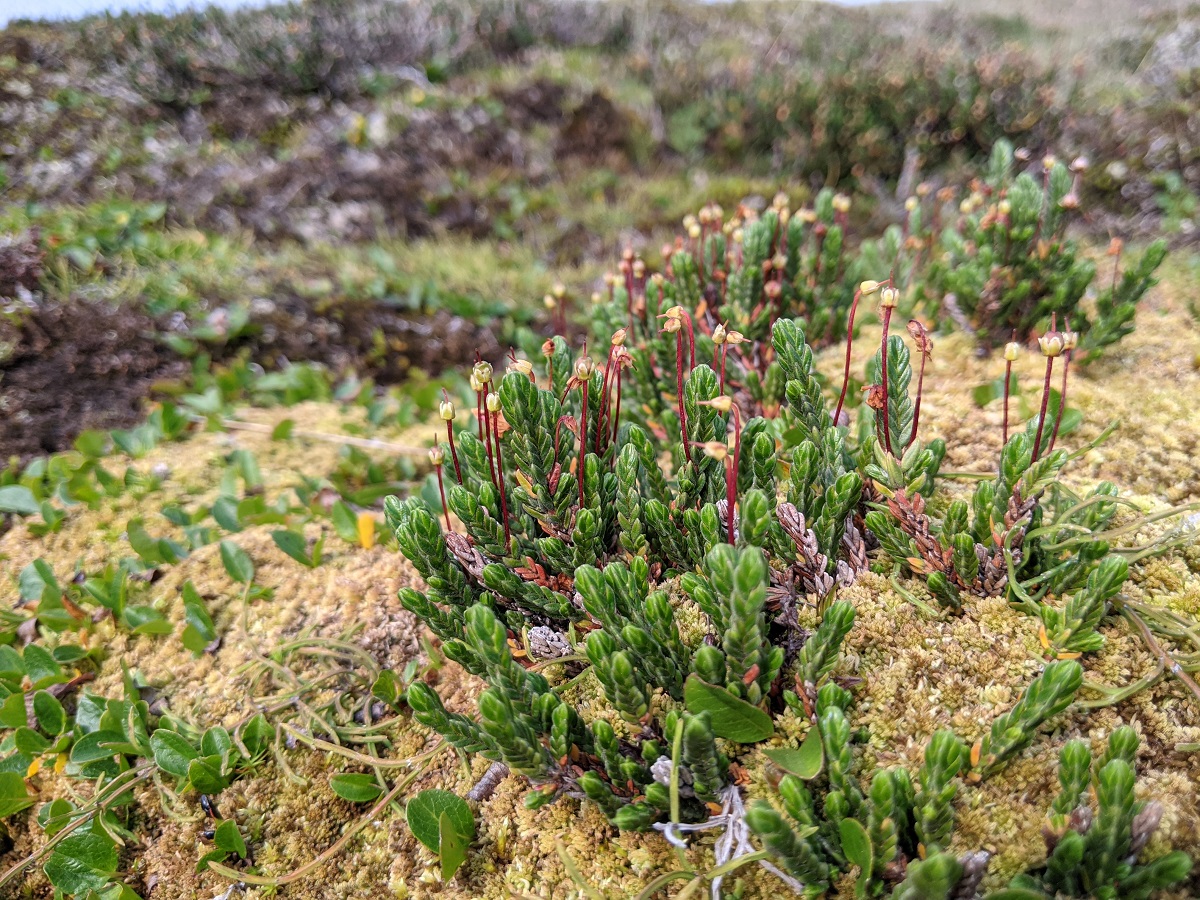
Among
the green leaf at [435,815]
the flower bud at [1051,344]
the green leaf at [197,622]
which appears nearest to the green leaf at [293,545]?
the green leaf at [197,622]

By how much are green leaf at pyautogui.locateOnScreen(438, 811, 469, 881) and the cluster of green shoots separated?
0.18 m

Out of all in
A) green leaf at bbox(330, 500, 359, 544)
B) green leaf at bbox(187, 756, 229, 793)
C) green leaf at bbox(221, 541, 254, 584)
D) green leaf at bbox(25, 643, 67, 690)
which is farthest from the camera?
green leaf at bbox(330, 500, 359, 544)

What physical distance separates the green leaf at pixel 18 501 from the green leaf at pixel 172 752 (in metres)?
1.98

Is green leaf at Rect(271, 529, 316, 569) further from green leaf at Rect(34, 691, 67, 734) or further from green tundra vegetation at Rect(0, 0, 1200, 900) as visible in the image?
green leaf at Rect(34, 691, 67, 734)

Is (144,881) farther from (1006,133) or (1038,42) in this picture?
(1038,42)

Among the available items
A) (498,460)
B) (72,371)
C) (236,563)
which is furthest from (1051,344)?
(72,371)

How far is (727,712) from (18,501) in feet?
12.1

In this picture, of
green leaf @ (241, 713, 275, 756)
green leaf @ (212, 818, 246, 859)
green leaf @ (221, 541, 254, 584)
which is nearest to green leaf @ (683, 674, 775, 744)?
green leaf @ (212, 818, 246, 859)

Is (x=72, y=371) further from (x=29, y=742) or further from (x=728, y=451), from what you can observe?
(x=728, y=451)

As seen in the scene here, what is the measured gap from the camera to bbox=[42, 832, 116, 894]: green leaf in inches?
78.9

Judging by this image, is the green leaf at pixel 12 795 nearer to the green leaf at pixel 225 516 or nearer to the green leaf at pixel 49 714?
the green leaf at pixel 49 714

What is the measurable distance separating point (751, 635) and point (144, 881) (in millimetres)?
2014

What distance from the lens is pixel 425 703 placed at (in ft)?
5.61

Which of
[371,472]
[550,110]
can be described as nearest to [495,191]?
[550,110]
